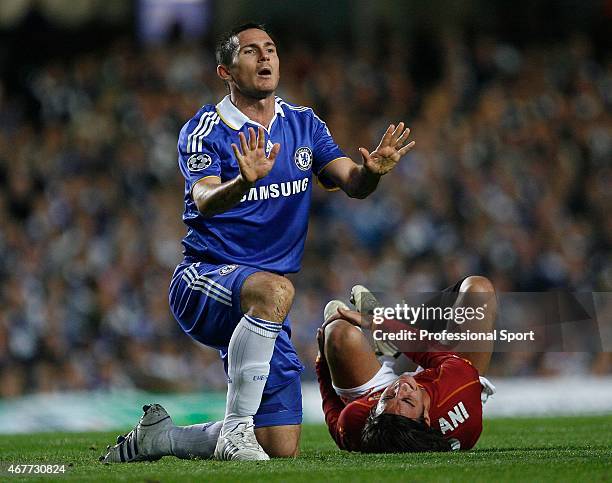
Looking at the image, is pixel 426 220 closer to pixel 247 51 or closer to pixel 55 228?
pixel 55 228

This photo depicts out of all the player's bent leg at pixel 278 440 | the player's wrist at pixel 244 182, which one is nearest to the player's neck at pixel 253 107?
the player's wrist at pixel 244 182

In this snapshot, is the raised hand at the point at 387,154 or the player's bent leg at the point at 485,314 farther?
the player's bent leg at the point at 485,314

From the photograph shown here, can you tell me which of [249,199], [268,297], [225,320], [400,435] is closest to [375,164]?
[249,199]

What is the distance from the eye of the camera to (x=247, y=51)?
6531mm

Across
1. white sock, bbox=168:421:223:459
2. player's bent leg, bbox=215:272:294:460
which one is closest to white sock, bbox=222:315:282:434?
player's bent leg, bbox=215:272:294:460

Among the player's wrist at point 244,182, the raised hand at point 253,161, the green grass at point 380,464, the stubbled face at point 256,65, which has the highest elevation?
the stubbled face at point 256,65

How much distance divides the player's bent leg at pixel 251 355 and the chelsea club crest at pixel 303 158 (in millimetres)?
947

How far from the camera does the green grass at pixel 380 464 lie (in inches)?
189

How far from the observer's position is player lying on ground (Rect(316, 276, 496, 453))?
19.3ft

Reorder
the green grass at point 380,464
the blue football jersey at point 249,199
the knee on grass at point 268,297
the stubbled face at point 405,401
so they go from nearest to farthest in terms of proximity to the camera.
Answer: the green grass at point 380,464 < the knee on grass at point 268,297 < the stubbled face at point 405,401 < the blue football jersey at point 249,199

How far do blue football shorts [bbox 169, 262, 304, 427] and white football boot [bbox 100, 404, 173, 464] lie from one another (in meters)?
0.58

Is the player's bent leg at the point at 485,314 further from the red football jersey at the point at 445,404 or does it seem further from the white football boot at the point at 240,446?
the white football boot at the point at 240,446

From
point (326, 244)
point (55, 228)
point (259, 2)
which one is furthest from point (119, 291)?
point (259, 2)

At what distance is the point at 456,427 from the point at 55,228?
9808mm
